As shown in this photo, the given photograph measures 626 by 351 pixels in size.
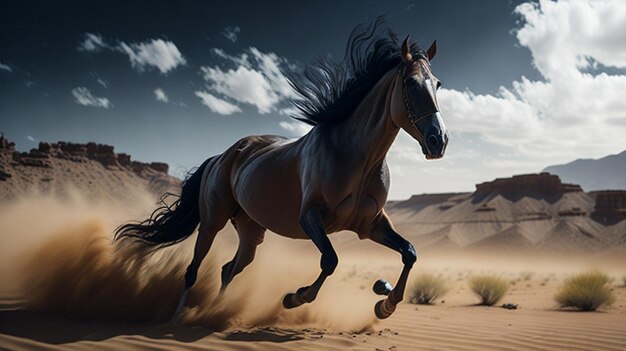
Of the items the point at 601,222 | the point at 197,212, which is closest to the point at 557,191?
the point at 601,222

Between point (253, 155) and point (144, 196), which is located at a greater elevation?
point (144, 196)

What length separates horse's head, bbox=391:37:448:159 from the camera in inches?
140

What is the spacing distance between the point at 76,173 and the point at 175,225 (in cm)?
7003

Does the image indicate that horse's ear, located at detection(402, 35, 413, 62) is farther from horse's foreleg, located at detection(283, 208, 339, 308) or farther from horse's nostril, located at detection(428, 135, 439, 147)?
horse's foreleg, located at detection(283, 208, 339, 308)

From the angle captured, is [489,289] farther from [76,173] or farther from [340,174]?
[76,173]

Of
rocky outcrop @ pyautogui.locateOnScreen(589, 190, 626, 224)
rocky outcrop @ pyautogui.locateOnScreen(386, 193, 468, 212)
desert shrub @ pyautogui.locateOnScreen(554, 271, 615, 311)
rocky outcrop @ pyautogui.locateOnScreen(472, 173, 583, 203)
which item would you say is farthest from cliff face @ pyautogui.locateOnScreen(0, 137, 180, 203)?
rocky outcrop @ pyautogui.locateOnScreen(589, 190, 626, 224)

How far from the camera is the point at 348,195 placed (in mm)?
4340

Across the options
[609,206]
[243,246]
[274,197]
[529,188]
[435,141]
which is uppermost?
[529,188]

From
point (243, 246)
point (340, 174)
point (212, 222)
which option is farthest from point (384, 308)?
point (212, 222)

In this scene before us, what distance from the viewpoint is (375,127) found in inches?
169

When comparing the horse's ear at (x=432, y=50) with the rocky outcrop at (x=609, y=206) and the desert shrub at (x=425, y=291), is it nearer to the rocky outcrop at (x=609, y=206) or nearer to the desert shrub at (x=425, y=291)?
the desert shrub at (x=425, y=291)

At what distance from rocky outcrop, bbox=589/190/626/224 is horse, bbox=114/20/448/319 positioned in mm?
73510

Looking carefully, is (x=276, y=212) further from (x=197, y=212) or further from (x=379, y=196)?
(x=197, y=212)

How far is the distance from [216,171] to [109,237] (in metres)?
2.48
